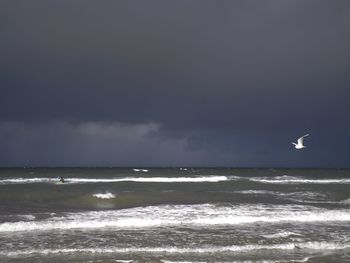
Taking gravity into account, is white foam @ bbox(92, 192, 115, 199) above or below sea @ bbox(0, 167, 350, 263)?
above

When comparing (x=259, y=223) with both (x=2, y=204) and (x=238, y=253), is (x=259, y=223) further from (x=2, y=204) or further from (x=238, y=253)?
(x=2, y=204)

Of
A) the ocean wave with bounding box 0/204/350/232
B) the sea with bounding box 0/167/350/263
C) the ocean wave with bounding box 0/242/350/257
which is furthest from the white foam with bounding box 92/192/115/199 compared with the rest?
the ocean wave with bounding box 0/242/350/257

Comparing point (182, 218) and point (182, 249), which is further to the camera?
point (182, 218)

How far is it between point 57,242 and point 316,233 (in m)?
9.71

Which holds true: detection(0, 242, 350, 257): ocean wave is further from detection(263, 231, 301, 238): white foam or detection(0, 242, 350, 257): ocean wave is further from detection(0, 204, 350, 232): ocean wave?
detection(0, 204, 350, 232): ocean wave

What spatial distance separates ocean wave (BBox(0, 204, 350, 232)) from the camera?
16.5 metres

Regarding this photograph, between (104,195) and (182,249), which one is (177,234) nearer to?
(182,249)

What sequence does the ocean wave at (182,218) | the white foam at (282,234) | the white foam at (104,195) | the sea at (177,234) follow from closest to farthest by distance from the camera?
1. the sea at (177,234)
2. the white foam at (282,234)
3. the ocean wave at (182,218)
4. the white foam at (104,195)

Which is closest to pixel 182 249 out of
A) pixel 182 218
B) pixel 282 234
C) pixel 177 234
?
pixel 177 234

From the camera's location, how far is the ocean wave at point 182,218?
16.5 metres

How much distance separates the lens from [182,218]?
18281mm

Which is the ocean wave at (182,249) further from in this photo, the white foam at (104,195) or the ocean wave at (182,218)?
the white foam at (104,195)

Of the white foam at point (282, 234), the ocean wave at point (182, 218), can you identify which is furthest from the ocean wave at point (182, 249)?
the ocean wave at point (182, 218)

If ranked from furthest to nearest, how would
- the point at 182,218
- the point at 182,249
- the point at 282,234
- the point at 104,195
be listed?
the point at 104,195 → the point at 182,218 → the point at 282,234 → the point at 182,249
